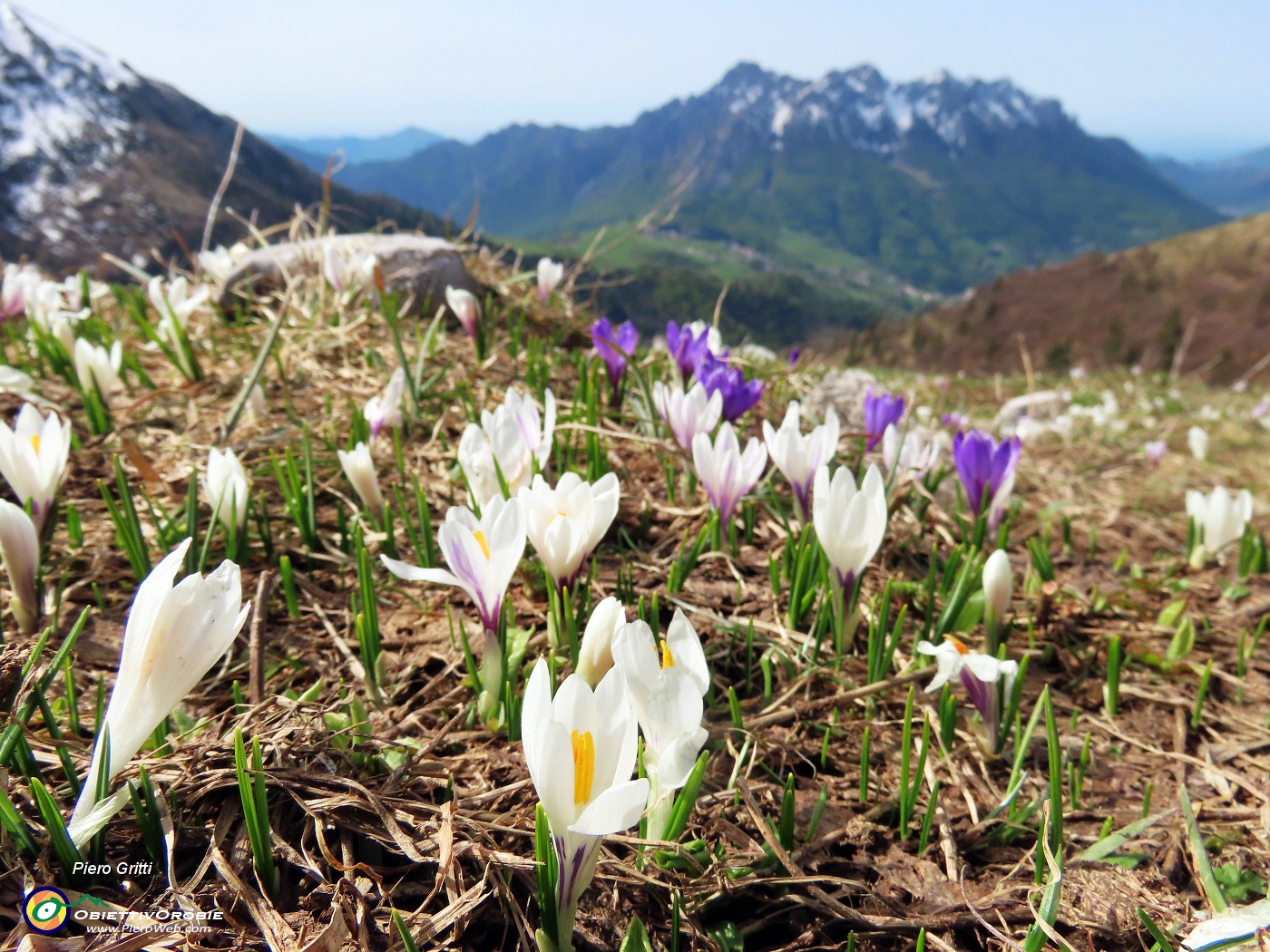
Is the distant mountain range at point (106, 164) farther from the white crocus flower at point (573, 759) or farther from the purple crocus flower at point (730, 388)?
the white crocus flower at point (573, 759)

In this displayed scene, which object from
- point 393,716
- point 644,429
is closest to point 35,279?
point 644,429

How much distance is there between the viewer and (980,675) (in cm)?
133

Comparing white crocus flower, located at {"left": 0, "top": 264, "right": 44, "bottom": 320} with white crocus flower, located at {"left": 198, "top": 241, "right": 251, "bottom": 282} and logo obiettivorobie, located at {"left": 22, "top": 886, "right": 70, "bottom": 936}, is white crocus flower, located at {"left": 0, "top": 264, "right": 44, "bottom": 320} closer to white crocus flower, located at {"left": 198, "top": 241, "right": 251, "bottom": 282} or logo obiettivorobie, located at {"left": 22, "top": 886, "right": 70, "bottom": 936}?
white crocus flower, located at {"left": 198, "top": 241, "right": 251, "bottom": 282}

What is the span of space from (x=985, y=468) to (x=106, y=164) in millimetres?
157342

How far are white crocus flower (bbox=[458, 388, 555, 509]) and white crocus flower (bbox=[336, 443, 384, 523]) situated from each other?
0.75 feet

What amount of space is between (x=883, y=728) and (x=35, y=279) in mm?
4078

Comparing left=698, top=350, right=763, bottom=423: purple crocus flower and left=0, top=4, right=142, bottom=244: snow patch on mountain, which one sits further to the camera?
left=0, top=4, right=142, bottom=244: snow patch on mountain

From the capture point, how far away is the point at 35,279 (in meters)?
3.54

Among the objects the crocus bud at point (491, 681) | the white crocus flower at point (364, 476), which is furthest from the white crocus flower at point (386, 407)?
the crocus bud at point (491, 681)

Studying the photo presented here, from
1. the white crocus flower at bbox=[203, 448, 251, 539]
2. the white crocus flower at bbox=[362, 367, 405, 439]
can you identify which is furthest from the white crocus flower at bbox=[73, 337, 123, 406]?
the white crocus flower at bbox=[203, 448, 251, 539]

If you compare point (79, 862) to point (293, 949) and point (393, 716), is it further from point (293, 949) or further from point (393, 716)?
point (393, 716)

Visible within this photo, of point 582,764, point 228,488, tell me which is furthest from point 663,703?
point 228,488

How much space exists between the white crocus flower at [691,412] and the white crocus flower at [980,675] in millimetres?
780

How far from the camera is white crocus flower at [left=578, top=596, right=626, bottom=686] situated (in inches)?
45.9
